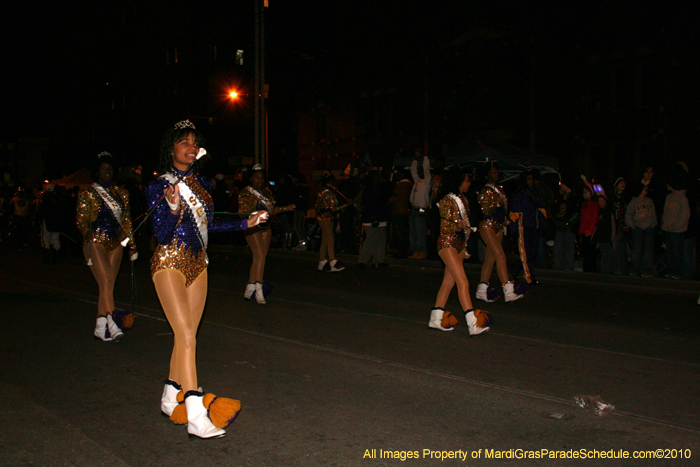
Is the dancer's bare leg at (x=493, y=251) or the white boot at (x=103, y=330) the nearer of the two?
the white boot at (x=103, y=330)

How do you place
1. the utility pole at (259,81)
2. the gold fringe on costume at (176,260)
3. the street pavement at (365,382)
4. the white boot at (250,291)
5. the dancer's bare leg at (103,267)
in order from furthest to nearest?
the utility pole at (259,81) < the white boot at (250,291) < the dancer's bare leg at (103,267) < the gold fringe on costume at (176,260) < the street pavement at (365,382)

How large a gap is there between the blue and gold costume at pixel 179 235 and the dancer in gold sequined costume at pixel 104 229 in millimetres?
2962

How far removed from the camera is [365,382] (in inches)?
215

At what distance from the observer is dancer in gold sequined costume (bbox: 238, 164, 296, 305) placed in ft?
30.6

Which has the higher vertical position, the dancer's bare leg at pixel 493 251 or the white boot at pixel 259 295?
the dancer's bare leg at pixel 493 251

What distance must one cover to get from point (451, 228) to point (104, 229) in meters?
3.74

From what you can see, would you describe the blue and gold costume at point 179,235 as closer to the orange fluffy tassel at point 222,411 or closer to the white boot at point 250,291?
the orange fluffy tassel at point 222,411

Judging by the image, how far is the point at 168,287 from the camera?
4.22 m

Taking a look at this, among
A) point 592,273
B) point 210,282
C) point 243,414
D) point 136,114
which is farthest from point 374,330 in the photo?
point 136,114

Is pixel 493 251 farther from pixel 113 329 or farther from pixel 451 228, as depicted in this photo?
pixel 113 329

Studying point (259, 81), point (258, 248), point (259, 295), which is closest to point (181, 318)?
point (258, 248)

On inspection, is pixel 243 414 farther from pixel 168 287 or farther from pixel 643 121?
pixel 643 121

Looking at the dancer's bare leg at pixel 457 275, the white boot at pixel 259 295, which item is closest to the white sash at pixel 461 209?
the dancer's bare leg at pixel 457 275

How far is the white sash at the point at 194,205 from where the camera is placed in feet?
14.1
